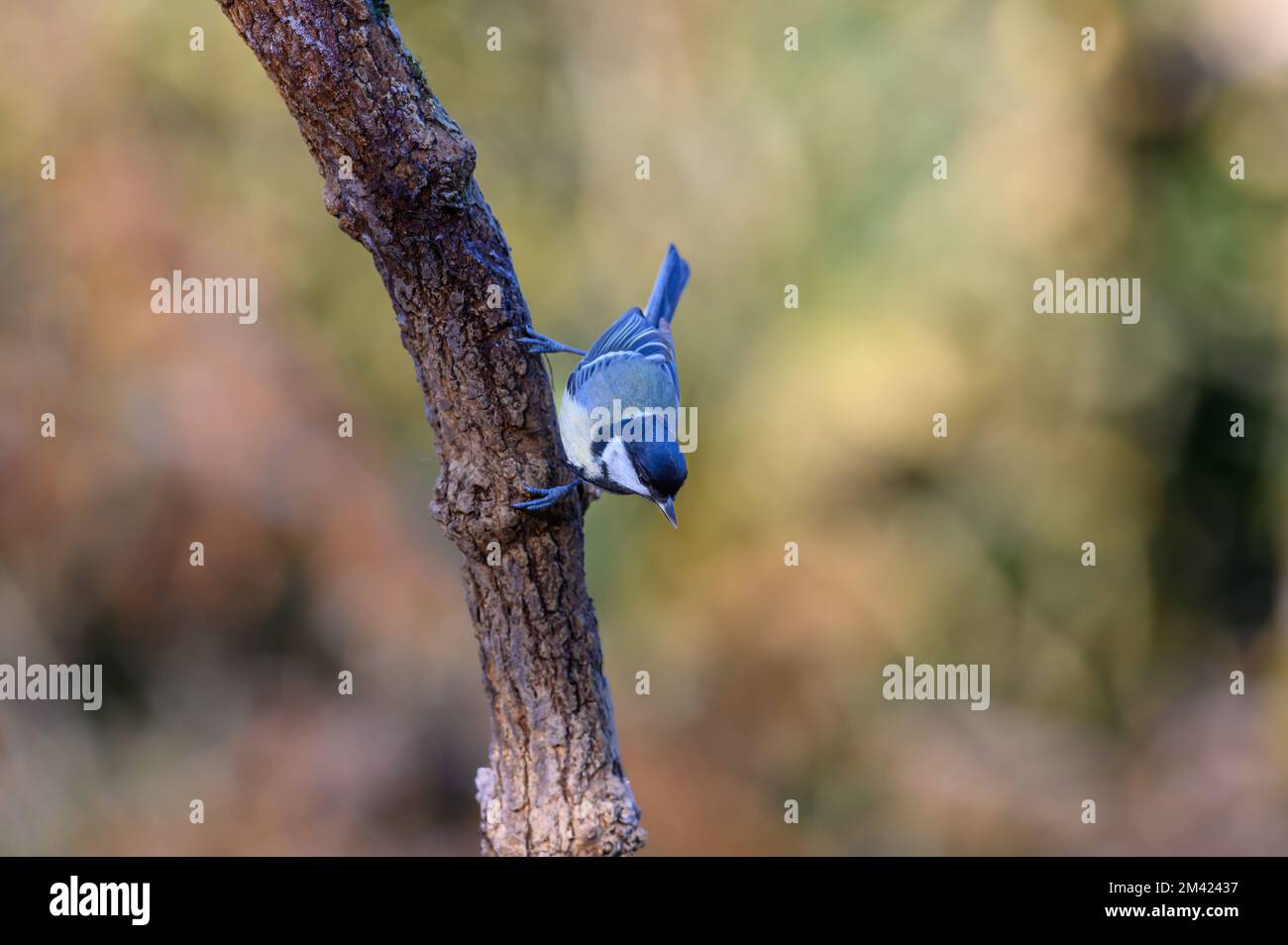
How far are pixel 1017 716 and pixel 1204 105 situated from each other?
2828mm

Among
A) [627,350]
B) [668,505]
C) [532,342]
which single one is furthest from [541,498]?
[627,350]

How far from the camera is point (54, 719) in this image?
477 cm

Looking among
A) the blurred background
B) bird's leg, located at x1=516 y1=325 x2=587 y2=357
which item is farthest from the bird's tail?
the blurred background

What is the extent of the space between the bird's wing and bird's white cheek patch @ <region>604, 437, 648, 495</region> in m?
0.33

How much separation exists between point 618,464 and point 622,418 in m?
0.16

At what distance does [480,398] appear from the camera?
2.14 meters

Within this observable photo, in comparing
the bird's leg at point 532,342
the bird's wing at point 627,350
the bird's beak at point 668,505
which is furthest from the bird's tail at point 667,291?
the bird's leg at point 532,342

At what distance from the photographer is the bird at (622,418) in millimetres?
2314

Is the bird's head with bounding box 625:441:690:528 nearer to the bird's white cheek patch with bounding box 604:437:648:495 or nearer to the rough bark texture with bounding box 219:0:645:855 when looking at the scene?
the bird's white cheek patch with bounding box 604:437:648:495

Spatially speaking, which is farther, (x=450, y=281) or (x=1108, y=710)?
(x=1108, y=710)

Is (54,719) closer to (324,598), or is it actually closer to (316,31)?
(324,598)

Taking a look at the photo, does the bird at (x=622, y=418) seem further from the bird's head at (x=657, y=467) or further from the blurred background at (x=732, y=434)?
the blurred background at (x=732, y=434)

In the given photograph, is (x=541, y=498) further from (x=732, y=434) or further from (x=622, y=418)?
(x=732, y=434)

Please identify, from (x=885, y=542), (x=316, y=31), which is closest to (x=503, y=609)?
(x=316, y=31)
